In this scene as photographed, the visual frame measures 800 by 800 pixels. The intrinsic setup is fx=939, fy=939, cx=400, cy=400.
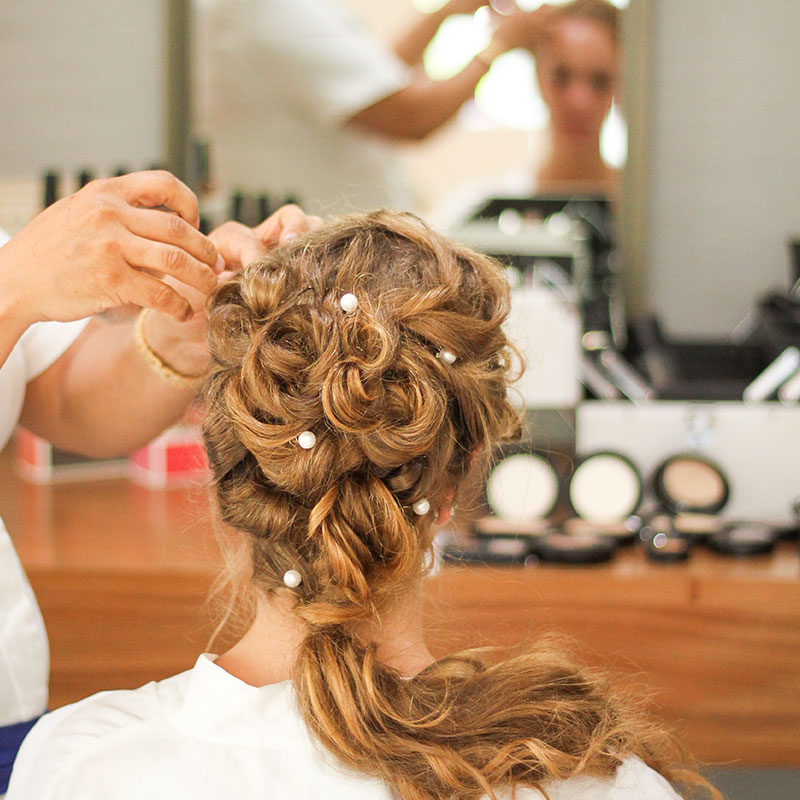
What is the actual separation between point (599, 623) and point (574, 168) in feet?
3.28

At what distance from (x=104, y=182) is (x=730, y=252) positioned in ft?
5.07

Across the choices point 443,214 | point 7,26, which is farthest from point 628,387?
point 7,26

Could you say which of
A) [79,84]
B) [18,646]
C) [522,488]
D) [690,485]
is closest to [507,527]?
[522,488]

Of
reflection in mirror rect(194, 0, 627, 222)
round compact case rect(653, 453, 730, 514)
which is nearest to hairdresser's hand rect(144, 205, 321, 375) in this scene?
round compact case rect(653, 453, 730, 514)

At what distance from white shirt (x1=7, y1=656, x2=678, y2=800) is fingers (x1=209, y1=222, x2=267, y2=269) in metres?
0.37

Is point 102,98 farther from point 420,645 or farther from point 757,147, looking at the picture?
point 420,645

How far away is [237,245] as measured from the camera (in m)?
0.88

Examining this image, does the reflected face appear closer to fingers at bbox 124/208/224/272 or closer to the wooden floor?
the wooden floor

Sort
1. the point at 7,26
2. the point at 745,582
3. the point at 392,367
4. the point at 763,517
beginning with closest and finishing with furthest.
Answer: the point at 392,367
the point at 745,582
the point at 763,517
the point at 7,26

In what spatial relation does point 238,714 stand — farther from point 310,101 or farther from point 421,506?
point 310,101

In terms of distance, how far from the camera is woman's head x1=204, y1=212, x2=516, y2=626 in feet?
2.23

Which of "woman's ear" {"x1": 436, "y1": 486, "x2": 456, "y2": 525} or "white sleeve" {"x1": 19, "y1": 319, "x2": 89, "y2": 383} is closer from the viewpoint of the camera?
"woman's ear" {"x1": 436, "y1": 486, "x2": 456, "y2": 525}

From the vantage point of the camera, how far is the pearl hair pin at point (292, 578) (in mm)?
713

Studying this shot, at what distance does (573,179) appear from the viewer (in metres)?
1.93
